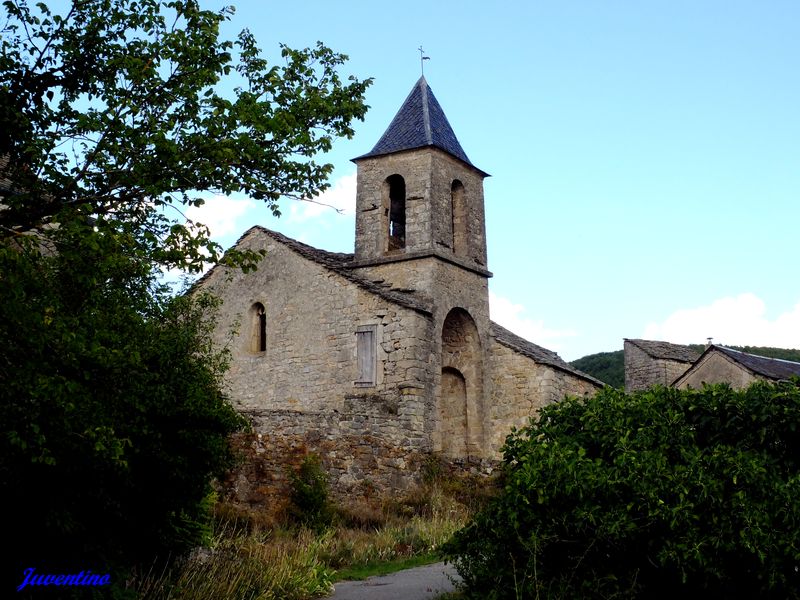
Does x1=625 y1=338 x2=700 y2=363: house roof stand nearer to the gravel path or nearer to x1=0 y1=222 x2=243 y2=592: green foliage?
the gravel path

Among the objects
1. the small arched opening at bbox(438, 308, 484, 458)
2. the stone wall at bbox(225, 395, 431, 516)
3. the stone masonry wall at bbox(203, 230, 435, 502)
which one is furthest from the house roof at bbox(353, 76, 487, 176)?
the stone wall at bbox(225, 395, 431, 516)

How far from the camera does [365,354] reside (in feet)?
62.5

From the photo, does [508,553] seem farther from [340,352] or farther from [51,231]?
[340,352]

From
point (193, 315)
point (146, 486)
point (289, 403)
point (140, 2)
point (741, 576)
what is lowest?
point (741, 576)

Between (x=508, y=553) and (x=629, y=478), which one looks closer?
(x=629, y=478)

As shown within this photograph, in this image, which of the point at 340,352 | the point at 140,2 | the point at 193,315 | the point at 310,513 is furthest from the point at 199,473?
the point at 340,352

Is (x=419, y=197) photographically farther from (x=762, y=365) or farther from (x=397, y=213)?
(x=762, y=365)

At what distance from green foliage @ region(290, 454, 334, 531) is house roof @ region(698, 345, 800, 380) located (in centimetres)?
1198

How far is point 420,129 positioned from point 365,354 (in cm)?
616

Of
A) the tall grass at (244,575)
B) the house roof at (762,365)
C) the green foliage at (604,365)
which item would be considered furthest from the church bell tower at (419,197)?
the green foliage at (604,365)

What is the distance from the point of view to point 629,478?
24.3ft

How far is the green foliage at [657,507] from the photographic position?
7078 mm

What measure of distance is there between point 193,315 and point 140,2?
25.5 feet

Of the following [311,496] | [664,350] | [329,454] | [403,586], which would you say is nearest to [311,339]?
[329,454]
